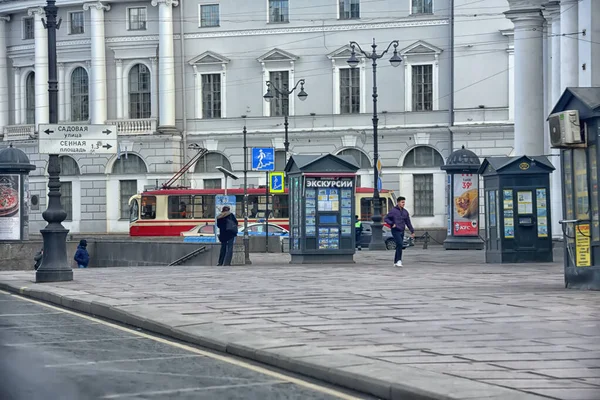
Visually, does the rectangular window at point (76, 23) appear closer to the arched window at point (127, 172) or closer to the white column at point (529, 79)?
the arched window at point (127, 172)

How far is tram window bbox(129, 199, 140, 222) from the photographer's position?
58.0 m

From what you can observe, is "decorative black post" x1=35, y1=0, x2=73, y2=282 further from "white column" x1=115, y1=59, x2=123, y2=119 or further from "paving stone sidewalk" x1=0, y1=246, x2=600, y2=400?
"white column" x1=115, y1=59, x2=123, y2=119

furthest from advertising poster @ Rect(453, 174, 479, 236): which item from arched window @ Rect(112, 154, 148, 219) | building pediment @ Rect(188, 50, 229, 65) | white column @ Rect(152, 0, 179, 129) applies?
arched window @ Rect(112, 154, 148, 219)

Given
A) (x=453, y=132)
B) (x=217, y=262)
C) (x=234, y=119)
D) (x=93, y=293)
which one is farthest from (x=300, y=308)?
(x=234, y=119)

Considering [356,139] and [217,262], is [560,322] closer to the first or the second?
[217,262]

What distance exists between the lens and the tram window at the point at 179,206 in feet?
187

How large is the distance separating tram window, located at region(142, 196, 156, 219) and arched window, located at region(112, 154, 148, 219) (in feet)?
19.9

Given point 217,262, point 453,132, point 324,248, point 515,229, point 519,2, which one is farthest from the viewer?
point 453,132

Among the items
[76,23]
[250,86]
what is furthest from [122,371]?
[76,23]

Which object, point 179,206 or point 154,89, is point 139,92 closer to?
point 154,89

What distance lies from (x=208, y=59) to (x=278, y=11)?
471 centimetres

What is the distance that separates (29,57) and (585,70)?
42514 millimetres

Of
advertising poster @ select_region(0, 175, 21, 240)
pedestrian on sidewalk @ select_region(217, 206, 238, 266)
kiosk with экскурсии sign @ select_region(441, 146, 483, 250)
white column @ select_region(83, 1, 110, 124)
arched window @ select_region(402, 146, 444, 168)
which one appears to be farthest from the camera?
white column @ select_region(83, 1, 110, 124)

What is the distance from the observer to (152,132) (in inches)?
2472
